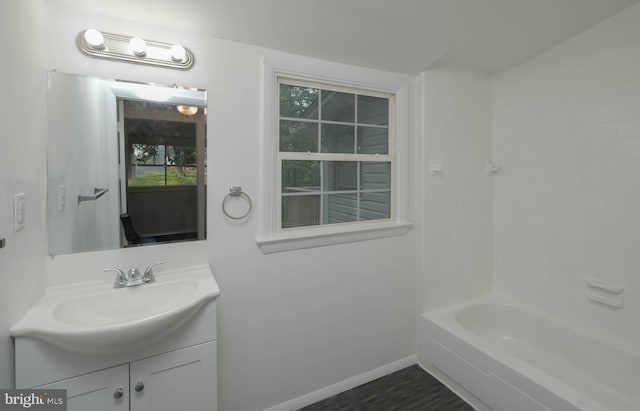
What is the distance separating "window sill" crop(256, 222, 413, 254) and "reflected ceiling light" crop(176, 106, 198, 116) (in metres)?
0.79

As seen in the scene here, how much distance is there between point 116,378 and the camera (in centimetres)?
117

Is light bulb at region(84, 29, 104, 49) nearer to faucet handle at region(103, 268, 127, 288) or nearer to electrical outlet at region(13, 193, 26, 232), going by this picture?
electrical outlet at region(13, 193, 26, 232)

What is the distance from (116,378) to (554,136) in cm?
303

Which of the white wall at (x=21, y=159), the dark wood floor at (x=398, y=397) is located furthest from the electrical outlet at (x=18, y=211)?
the dark wood floor at (x=398, y=397)

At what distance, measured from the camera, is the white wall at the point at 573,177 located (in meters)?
1.86

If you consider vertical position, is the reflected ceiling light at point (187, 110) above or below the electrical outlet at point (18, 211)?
above

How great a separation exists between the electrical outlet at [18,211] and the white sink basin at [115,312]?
0.35 meters

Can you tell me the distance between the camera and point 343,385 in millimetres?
2074

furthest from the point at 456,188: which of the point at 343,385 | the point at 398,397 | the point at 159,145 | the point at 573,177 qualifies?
the point at 159,145

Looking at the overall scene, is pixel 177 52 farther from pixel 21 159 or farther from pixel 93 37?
pixel 21 159

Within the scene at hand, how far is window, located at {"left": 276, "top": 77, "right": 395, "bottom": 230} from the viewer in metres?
1.92

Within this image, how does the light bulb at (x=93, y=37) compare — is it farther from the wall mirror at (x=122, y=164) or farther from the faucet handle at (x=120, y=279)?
the faucet handle at (x=120, y=279)

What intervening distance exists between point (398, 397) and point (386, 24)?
2.40m
